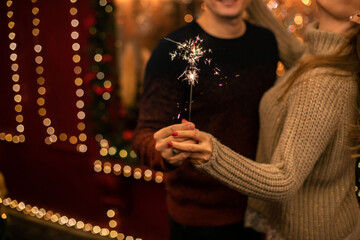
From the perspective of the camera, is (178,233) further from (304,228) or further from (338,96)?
(338,96)

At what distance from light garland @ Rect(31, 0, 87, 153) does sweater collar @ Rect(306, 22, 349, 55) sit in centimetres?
239

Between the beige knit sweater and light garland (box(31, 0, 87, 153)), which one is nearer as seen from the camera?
the beige knit sweater

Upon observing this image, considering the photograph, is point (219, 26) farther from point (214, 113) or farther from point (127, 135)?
point (127, 135)

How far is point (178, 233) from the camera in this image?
1.50 metres

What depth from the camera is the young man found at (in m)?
1.12

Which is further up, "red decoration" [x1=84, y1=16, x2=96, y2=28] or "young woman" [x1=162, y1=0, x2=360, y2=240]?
"red decoration" [x1=84, y1=16, x2=96, y2=28]

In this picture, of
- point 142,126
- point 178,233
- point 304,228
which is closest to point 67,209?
point 178,233

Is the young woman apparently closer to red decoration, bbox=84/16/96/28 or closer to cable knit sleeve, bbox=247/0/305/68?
cable knit sleeve, bbox=247/0/305/68

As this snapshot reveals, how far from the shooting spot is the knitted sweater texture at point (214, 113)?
1106 millimetres

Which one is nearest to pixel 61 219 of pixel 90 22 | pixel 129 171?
pixel 129 171

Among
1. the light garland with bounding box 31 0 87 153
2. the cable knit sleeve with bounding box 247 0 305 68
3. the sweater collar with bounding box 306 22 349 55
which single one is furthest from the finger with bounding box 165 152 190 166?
the light garland with bounding box 31 0 87 153

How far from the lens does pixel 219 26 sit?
1.31m

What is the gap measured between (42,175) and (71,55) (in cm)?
119

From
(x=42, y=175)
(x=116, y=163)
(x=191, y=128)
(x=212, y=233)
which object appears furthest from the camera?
(x=42, y=175)
